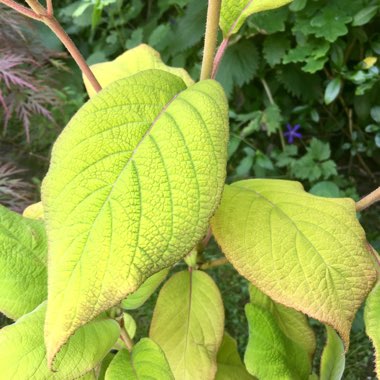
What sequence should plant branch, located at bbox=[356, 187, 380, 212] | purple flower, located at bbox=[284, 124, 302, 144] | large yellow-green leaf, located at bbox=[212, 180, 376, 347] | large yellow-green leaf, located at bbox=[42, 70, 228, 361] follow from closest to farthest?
large yellow-green leaf, located at bbox=[42, 70, 228, 361] < large yellow-green leaf, located at bbox=[212, 180, 376, 347] < plant branch, located at bbox=[356, 187, 380, 212] < purple flower, located at bbox=[284, 124, 302, 144]

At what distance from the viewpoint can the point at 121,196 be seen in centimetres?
47

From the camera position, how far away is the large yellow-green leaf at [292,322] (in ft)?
2.83

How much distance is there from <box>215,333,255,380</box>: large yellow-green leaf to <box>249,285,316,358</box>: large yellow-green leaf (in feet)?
0.33

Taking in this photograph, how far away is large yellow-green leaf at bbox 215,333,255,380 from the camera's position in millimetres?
892

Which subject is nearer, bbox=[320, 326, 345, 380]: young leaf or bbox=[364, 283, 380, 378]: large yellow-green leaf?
bbox=[364, 283, 380, 378]: large yellow-green leaf

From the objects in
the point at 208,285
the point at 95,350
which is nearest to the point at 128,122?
the point at 95,350

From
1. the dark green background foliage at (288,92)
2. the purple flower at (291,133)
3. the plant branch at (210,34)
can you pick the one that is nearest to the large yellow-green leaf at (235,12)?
the plant branch at (210,34)

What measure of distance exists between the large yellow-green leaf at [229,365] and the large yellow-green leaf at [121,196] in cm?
51

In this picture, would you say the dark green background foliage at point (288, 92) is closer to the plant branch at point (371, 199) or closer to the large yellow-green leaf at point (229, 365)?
the large yellow-green leaf at point (229, 365)

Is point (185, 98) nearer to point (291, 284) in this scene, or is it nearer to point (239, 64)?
point (291, 284)

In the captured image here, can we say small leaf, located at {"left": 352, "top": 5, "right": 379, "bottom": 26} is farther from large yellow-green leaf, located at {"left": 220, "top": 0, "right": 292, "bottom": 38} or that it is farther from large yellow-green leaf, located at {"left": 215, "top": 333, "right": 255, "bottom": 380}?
large yellow-green leaf, located at {"left": 215, "top": 333, "right": 255, "bottom": 380}

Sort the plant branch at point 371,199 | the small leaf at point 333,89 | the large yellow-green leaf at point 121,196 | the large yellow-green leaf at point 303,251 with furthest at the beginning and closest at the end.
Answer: the small leaf at point 333,89 < the plant branch at point 371,199 < the large yellow-green leaf at point 303,251 < the large yellow-green leaf at point 121,196

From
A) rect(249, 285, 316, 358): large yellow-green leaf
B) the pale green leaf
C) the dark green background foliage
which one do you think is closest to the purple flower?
the dark green background foliage

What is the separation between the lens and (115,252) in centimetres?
45
